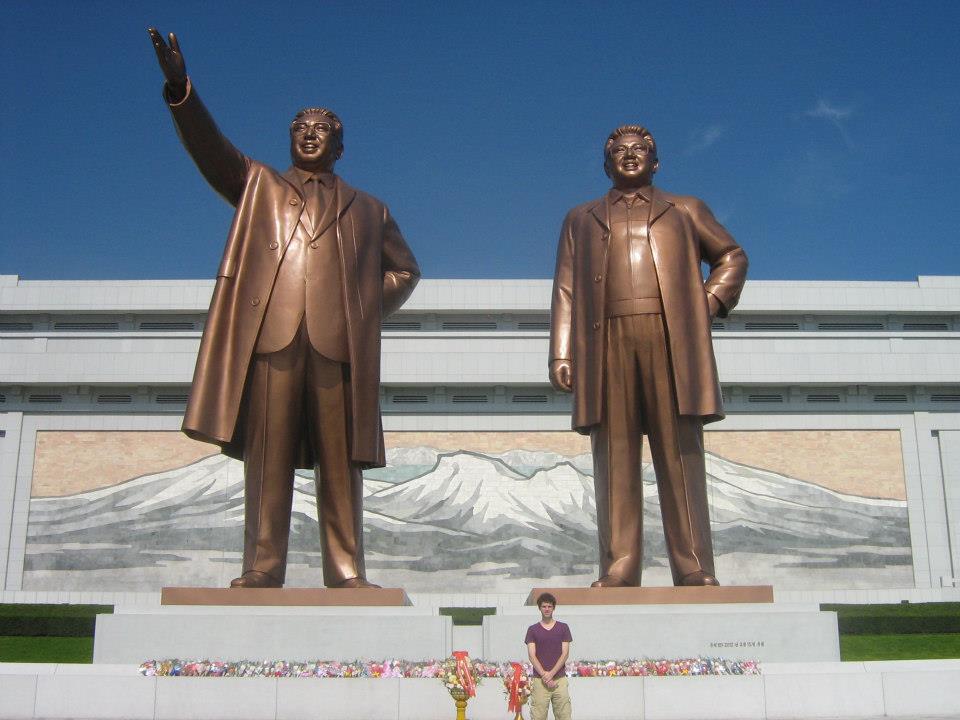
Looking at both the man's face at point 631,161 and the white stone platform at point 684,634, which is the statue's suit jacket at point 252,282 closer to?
the white stone platform at point 684,634

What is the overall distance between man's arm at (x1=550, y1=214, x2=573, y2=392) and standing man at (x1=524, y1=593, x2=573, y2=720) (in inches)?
82.5

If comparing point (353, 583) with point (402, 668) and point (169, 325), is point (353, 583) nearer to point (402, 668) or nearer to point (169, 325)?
point (402, 668)

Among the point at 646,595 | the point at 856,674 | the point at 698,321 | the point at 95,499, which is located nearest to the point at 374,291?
the point at 698,321

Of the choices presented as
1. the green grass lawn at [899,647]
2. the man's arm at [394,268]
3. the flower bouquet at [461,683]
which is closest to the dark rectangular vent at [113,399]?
the green grass lawn at [899,647]

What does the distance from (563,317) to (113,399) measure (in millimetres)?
18026

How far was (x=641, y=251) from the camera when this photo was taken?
229 inches

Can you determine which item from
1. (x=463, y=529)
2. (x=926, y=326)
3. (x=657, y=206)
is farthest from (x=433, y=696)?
(x=926, y=326)

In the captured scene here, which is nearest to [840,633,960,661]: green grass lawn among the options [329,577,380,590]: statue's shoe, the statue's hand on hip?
the statue's hand on hip

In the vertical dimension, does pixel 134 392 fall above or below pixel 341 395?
above

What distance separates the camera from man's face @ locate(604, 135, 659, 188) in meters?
6.02

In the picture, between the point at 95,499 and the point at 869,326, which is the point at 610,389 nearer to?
the point at 95,499

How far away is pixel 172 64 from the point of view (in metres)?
5.11

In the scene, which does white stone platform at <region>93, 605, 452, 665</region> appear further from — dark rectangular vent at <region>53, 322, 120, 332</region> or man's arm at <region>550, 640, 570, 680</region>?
dark rectangular vent at <region>53, 322, 120, 332</region>

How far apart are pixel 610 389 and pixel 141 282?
20.5 m
